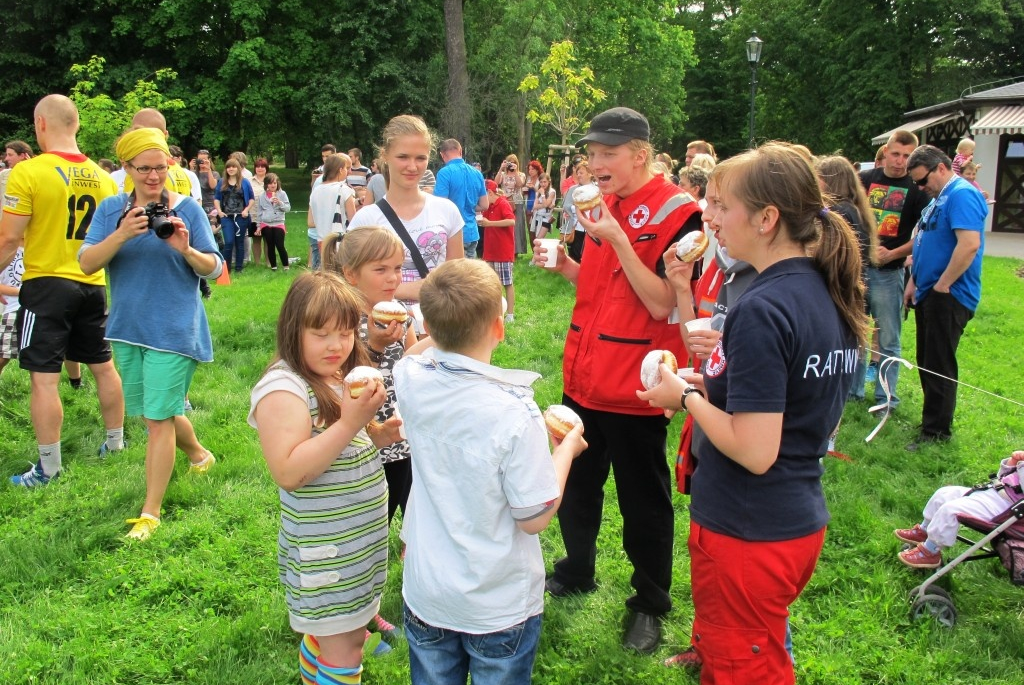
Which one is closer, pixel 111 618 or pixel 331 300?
pixel 331 300

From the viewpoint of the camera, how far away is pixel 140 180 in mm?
3938

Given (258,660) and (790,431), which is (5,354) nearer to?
(258,660)

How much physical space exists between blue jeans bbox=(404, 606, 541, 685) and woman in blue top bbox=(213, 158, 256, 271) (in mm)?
11785

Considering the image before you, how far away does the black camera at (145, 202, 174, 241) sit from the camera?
3889mm

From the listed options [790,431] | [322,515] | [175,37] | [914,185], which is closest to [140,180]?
[322,515]

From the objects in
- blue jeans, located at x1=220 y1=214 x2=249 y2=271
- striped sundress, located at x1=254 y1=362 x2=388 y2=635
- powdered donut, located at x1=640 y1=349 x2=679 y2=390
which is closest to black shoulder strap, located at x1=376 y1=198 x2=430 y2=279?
striped sundress, located at x1=254 y1=362 x2=388 y2=635

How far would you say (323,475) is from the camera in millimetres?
2396

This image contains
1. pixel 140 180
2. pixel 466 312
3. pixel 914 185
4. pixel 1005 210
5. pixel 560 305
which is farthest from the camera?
pixel 1005 210

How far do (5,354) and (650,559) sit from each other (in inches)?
204

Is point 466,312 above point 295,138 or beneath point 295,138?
beneath

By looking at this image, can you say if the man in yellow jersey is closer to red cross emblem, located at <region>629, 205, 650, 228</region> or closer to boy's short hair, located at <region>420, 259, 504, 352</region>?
red cross emblem, located at <region>629, 205, 650, 228</region>

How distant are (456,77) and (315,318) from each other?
25434 mm

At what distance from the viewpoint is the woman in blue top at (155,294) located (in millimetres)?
3988

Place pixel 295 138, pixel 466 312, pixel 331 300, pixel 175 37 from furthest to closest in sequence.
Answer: pixel 295 138 → pixel 175 37 → pixel 331 300 → pixel 466 312
